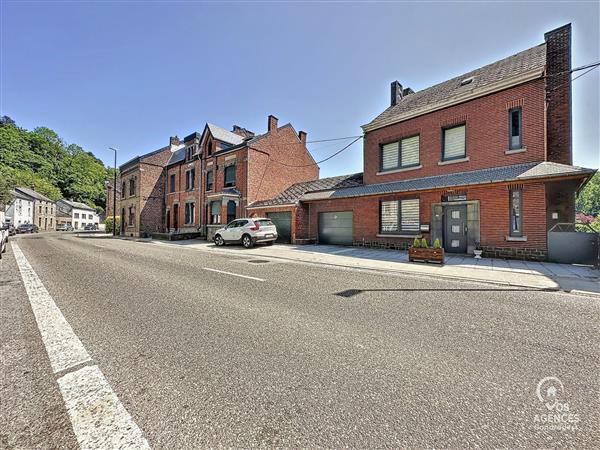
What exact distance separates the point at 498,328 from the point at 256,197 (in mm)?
18922

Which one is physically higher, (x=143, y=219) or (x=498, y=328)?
(x=143, y=219)

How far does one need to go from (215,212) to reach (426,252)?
57.9 ft

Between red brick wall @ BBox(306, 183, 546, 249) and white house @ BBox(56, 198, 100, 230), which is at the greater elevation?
white house @ BBox(56, 198, 100, 230)

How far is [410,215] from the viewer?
13.7 metres

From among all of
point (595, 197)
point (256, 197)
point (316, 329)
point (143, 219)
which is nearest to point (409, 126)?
point (256, 197)

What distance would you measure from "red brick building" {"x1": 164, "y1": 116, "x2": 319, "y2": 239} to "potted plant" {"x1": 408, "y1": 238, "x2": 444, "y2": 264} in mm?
13708

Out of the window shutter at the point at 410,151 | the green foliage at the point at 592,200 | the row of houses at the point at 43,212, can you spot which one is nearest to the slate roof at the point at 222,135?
the window shutter at the point at 410,151

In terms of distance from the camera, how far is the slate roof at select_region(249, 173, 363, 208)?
17.8 m

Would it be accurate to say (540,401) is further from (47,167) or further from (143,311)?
(47,167)

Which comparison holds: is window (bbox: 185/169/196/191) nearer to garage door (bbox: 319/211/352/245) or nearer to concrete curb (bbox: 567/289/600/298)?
garage door (bbox: 319/211/352/245)

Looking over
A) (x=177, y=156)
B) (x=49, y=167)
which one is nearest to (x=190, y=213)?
(x=177, y=156)

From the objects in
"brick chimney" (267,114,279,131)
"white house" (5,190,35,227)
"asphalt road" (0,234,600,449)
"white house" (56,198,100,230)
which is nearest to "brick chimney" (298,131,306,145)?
"brick chimney" (267,114,279,131)

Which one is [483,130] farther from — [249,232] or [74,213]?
[74,213]

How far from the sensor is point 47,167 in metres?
76.6
